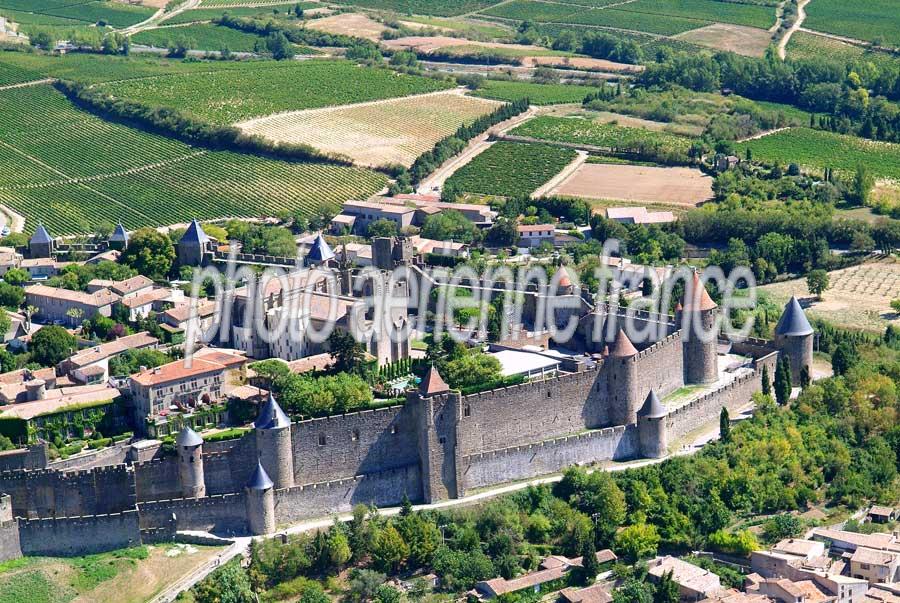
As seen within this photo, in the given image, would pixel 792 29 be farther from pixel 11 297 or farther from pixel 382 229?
pixel 11 297

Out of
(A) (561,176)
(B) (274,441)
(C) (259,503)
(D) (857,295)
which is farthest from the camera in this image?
(A) (561,176)

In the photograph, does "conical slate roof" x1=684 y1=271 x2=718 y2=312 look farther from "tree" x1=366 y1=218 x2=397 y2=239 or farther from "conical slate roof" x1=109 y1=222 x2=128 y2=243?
"conical slate roof" x1=109 y1=222 x2=128 y2=243

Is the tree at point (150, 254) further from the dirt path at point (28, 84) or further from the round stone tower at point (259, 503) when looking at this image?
the dirt path at point (28, 84)

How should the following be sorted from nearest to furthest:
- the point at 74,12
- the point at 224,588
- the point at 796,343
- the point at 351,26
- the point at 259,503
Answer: the point at 224,588 → the point at 259,503 → the point at 796,343 → the point at 351,26 → the point at 74,12

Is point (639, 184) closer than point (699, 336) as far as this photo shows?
No

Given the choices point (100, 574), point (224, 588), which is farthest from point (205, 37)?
point (224, 588)

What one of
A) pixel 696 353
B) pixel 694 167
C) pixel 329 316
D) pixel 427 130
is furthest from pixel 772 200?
pixel 329 316

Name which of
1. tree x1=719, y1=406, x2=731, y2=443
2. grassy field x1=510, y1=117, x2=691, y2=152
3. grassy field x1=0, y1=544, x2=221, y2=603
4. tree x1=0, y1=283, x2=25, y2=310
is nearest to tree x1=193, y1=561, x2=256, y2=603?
grassy field x1=0, y1=544, x2=221, y2=603

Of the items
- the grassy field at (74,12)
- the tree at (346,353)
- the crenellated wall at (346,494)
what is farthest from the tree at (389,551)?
the grassy field at (74,12)
